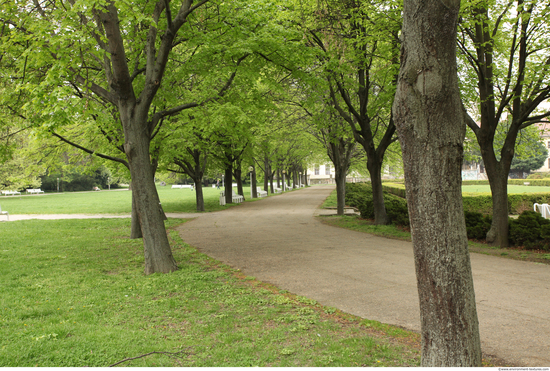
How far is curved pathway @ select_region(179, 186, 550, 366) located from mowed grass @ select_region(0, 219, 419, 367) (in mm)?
607

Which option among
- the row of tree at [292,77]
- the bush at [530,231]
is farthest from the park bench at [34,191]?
the bush at [530,231]

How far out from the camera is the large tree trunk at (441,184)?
9.09 ft

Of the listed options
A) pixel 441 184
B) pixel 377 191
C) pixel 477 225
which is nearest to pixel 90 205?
pixel 377 191

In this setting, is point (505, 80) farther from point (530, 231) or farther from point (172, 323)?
point (172, 323)

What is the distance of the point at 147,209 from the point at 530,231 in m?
9.66

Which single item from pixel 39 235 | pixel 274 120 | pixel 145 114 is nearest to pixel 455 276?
pixel 145 114

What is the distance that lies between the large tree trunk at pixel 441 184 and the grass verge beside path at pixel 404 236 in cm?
720

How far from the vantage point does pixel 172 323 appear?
15.2 feet

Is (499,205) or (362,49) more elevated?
(362,49)

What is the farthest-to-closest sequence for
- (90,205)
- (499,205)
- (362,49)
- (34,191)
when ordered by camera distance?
(34,191)
(90,205)
(362,49)
(499,205)

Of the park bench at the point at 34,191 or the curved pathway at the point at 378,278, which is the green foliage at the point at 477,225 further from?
the park bench at the point at 34,191

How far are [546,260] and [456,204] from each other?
24.7 ft

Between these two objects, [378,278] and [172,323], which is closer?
[172,323]

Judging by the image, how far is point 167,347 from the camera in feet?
12.6
